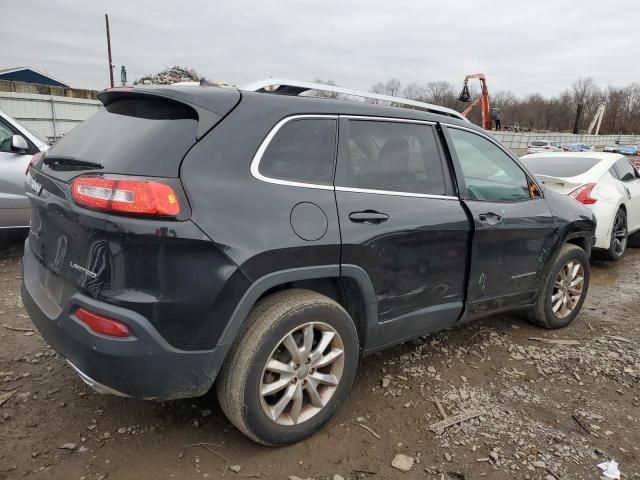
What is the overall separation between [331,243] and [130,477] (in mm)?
1424

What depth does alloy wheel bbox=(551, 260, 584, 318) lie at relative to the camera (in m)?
4.10

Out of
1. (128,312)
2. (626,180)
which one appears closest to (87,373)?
(128,312)

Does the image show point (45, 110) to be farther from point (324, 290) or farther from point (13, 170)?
point (324, 290)

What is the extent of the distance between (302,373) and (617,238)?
19.6ft

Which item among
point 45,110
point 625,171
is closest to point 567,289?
point 625,171

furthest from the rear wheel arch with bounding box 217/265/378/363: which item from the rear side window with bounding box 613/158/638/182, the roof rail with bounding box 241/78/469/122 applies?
the rear side window with bounding box 613/158/638/182

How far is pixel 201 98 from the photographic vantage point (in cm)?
226

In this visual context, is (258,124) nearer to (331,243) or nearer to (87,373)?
(331,243)

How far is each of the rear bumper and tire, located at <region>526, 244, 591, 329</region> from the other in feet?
9.60

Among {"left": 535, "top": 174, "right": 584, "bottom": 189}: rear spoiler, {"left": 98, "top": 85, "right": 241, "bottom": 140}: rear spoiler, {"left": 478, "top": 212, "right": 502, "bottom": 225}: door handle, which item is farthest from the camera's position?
{"left": 535, "top": 174, "right": 584, "bottom": 189}: rear spoiler

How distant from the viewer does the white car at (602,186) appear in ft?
20.4

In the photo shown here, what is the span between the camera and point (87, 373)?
2.09 metres

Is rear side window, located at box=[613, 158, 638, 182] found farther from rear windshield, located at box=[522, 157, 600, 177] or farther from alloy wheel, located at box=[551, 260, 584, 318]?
alloy wheel, located at box=[551, 260, 584, 318]

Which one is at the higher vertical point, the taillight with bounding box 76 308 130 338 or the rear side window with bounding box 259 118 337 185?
the rear side window with bounding box 259 118 337 185
